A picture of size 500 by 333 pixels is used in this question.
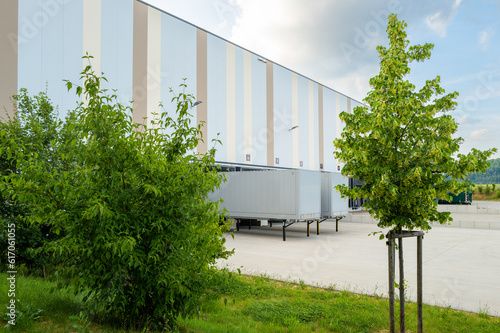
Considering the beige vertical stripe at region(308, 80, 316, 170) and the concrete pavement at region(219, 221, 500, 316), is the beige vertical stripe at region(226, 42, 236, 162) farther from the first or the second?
the beige vertical stripe at region(308, 80, 316, 170)

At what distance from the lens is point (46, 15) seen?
14.6 meters

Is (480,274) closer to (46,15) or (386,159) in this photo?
(386,159)

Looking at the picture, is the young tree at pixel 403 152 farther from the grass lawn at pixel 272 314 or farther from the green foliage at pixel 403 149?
Answer: the grass lawn at pixel 272 314

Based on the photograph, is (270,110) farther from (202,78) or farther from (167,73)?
(167,73)

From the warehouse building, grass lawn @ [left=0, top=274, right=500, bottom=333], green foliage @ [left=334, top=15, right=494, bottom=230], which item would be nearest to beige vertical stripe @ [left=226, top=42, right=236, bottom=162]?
the warehouse building

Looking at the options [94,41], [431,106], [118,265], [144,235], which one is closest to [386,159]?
[431,106]

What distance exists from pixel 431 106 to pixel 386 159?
3.25 ft

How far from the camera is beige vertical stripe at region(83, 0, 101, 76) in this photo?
1573cm

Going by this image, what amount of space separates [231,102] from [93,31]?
8.91 meters

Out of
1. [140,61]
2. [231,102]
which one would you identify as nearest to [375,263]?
[140,61]


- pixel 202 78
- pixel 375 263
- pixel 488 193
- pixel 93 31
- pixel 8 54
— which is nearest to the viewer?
pixel 375 263

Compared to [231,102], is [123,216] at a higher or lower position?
lower

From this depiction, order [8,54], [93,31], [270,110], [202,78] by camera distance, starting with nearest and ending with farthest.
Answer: [8,54] < [93,31] < [202,78] < [270,110]

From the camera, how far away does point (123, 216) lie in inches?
160
